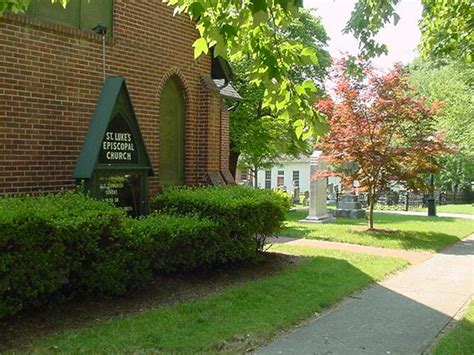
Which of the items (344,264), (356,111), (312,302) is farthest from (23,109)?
(356,111)

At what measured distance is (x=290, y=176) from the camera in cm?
5872

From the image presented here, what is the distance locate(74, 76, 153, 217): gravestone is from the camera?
724 cm

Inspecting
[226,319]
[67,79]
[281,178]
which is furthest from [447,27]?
[281,178]

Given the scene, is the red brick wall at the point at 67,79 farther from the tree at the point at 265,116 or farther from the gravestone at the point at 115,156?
the tree at the point at 265,116

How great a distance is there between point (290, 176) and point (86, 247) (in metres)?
53.4

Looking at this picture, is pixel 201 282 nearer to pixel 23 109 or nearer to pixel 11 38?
pixel 23 109

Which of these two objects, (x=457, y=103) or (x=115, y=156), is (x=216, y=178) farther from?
(x=457, y=103)

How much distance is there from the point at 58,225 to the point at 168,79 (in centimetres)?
501

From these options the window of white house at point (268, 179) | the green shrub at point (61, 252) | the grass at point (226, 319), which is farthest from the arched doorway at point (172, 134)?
the window of white house at point (268, 179)

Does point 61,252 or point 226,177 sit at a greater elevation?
point 226,177

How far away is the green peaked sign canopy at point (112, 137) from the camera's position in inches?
285

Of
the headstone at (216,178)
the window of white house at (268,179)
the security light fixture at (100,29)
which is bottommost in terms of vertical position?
the headstone at (216,178)

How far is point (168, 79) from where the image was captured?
32.4 feet

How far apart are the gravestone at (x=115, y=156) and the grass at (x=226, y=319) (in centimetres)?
209
